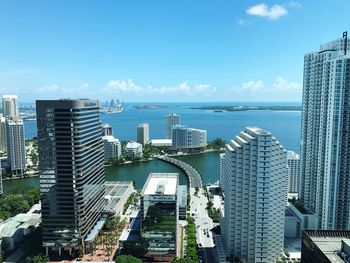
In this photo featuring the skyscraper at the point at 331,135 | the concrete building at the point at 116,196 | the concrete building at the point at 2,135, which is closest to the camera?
the skyscraper at the point at 331,135

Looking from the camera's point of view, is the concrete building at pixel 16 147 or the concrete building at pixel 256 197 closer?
the concrete building at pixel 256 197

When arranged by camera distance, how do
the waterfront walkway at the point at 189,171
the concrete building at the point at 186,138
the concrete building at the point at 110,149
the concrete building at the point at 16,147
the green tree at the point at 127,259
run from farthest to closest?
1. the concrete building at the point at 186,138
2. the concrete building at the point at 110,149
3. the concrete building at the point at 16,147
4. the waterfront walkway at the point at 189,171
5. the green tree at the point at 127,259

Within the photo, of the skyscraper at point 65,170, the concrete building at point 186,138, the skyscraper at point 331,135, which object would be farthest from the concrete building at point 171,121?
the skyscraper at point 65,170

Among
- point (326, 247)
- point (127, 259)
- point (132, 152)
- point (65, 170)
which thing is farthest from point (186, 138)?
point (326, 247)

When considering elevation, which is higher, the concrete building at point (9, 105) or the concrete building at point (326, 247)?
the concrete building at point (9, 105)

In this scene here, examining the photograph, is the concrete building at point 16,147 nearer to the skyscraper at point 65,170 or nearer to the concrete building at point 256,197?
the skyscraper at point 65,170

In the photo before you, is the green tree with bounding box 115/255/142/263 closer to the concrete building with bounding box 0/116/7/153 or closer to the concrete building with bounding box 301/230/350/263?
the concrete building with bounding box 301/230/350/263

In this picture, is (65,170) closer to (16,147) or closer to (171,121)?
(16,147)
